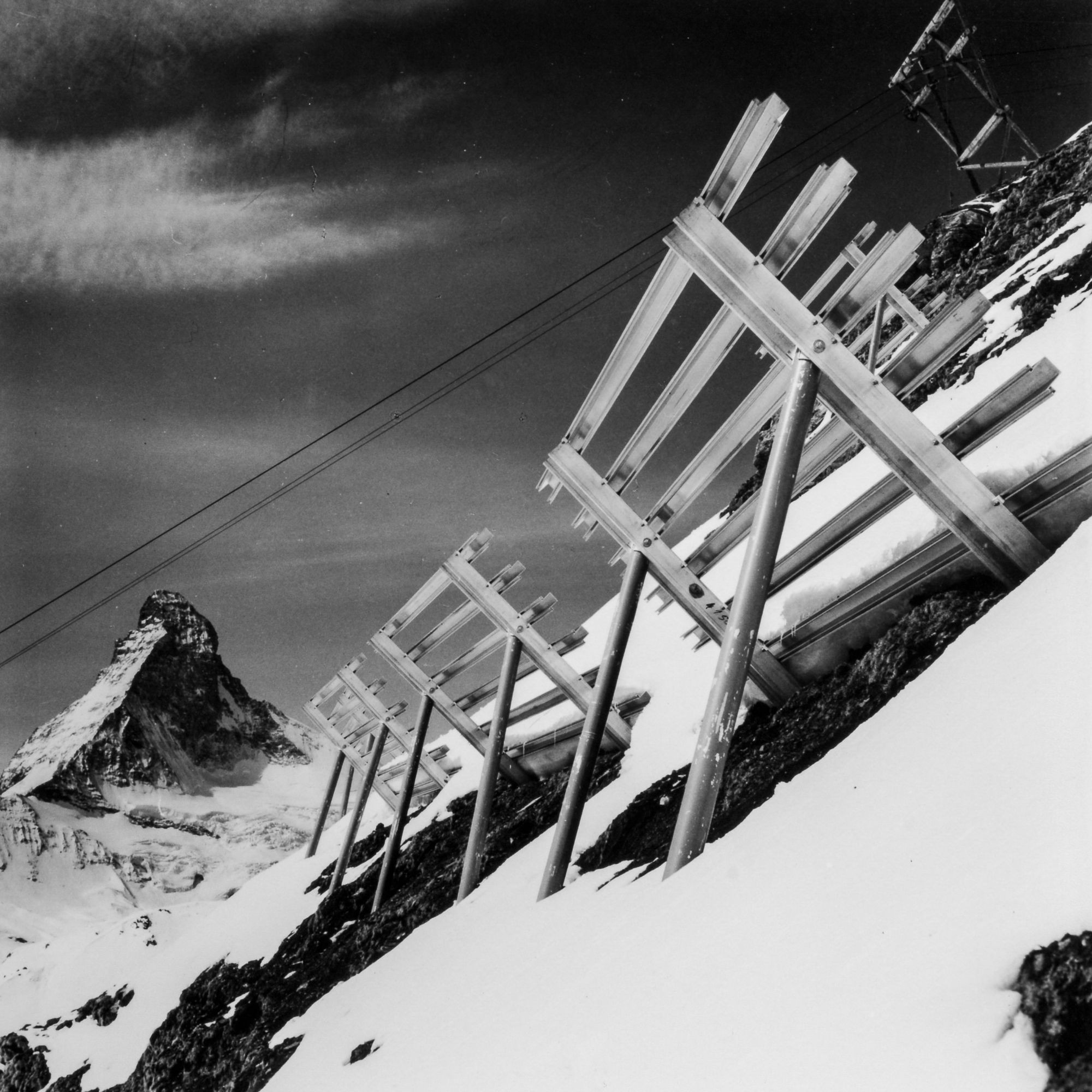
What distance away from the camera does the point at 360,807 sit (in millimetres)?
13664

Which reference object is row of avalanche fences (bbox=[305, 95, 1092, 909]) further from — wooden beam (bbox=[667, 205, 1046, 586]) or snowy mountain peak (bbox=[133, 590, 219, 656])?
snowy mountain peak (bbox=[133, 590, 219, 656])

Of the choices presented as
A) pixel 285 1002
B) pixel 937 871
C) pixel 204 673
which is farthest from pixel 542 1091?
pixel 204 673

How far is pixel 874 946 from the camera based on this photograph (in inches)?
102

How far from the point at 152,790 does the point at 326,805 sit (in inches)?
5595

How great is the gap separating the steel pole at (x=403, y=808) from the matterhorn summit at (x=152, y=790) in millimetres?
53923

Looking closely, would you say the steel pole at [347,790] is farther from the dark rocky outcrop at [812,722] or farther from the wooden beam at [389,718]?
the dark rocky outcrop at [812,722]

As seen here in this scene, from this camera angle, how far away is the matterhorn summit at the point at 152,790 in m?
95.2

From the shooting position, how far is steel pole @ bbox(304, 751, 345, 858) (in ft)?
56.2

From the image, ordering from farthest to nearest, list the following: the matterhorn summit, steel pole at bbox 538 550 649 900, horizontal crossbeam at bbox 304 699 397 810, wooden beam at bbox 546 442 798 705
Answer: the matterhorn summit, horizontal crossbeam at bbox 304 699 397 810, wooden beam at bbox 546 442 798 705, steel pole at bbox 538 550 649 900

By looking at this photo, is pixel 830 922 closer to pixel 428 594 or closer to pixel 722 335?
pixel 722 335

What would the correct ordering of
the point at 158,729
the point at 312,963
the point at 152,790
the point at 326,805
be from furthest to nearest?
1. the point at 158,729
2. the point at 152,790
3. the point at 326,805
4. the point at 312,963

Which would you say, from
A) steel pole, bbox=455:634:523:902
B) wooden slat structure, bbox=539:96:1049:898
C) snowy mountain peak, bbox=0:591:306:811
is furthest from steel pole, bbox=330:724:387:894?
snowy mountain peak, bbox=0:591:306:811

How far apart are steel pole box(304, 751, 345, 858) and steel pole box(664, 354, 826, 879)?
1374cm

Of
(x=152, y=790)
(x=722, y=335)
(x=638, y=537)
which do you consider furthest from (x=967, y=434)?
(x=152, y=790)
